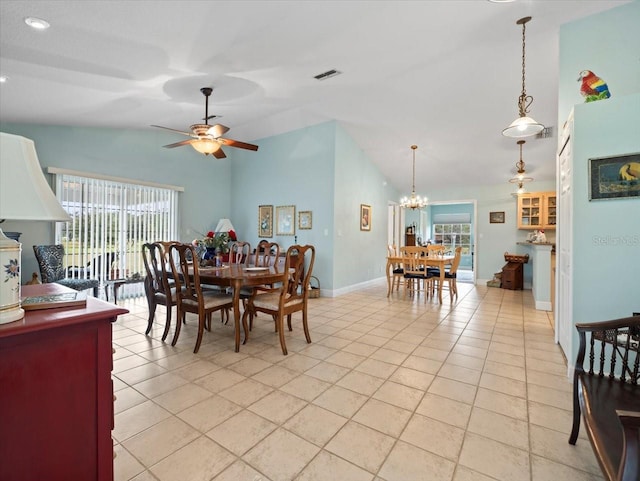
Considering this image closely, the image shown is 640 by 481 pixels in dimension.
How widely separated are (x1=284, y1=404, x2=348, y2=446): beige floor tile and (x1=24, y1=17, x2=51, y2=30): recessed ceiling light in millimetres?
3354

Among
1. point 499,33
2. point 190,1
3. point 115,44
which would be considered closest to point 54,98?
point 115,44

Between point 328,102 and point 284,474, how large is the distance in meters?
4.76

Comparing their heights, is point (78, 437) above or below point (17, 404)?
below

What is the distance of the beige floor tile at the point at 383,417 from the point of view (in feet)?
5.93

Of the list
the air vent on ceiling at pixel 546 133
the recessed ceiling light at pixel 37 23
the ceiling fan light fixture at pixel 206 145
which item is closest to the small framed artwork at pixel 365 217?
the air vent on ceiling at pixel 546 133

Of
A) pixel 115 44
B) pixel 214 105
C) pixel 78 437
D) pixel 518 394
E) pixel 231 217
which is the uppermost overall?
pixel 214 105

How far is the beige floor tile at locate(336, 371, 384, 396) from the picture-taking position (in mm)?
2250

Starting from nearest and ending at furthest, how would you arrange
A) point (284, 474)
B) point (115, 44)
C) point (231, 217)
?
1. point (284, 474)
2. point (115, 44)
3. point (231, 217)

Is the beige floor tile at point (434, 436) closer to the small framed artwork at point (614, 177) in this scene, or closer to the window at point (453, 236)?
the small framed artwork at point (614, 177)

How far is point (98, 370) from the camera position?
1.14 metres

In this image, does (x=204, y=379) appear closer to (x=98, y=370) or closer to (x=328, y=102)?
(x=98, y=370)

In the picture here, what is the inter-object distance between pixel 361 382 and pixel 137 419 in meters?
1.52

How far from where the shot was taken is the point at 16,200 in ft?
2.83

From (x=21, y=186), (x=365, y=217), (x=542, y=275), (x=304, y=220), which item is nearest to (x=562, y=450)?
(x=21, y=186)
